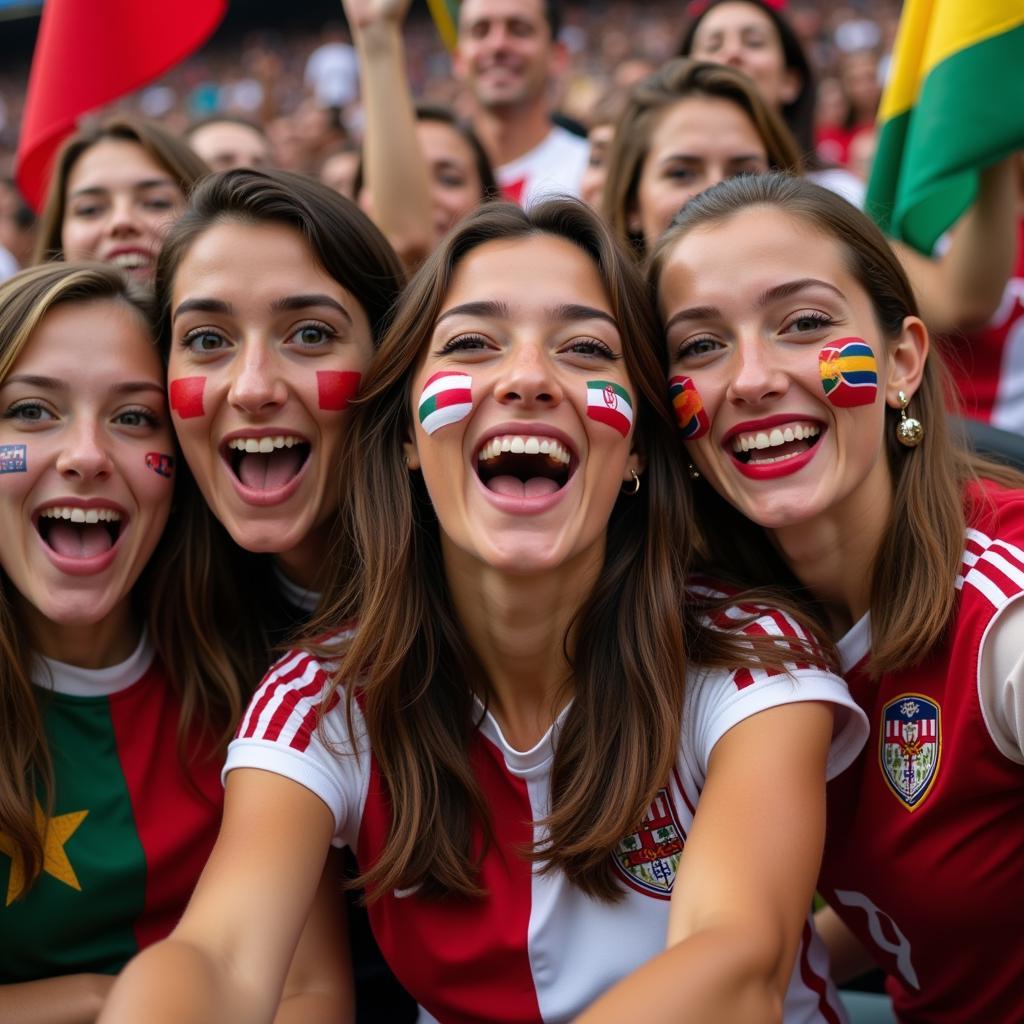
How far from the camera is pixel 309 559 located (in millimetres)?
3135

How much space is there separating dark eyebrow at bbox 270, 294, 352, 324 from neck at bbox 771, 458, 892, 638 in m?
1.11

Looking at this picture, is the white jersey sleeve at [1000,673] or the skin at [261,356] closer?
the white jersey sleeve at [1000,673]

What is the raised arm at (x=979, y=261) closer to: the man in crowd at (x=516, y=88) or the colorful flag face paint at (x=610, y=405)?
the colorful flag face paint at (x=610, y=405)

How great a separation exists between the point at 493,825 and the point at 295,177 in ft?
5.01

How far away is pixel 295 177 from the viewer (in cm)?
300

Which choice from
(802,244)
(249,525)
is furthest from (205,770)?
(802,244)

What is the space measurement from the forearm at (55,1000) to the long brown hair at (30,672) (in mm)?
210

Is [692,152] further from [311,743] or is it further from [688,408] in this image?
[311,743]

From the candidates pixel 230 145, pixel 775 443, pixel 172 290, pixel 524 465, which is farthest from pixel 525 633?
pixel 230 145

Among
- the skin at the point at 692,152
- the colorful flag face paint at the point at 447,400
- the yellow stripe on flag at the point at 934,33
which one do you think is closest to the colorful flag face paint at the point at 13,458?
the colorful flag face paint at the point at 447,400

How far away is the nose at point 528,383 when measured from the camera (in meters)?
2.46

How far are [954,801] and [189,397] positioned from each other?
176cm

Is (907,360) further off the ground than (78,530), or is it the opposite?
(907,360)

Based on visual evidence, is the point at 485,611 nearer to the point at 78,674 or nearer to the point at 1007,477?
the point at 78,674
